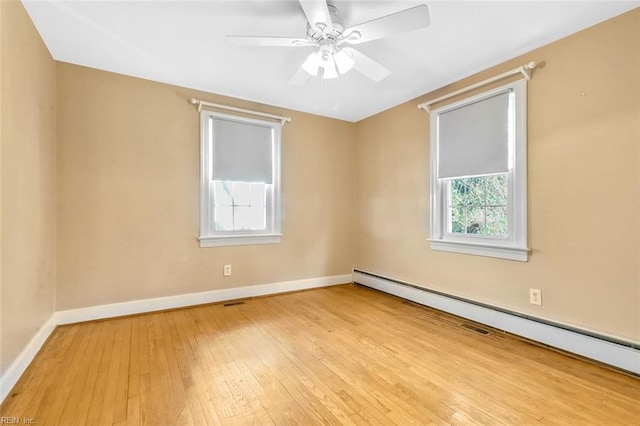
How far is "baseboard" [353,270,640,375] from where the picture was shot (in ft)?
6.35

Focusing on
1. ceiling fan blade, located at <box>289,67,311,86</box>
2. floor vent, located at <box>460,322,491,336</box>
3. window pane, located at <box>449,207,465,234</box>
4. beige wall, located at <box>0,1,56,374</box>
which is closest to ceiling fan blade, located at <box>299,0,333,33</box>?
ceiling fan blade, located at <box>289,67,311,86</box>

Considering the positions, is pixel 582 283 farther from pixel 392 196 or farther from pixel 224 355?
pixel 224 355

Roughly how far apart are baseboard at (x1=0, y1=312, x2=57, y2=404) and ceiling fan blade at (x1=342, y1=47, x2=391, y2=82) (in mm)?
2892

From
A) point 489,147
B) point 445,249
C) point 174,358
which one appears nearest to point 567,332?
point 445,249

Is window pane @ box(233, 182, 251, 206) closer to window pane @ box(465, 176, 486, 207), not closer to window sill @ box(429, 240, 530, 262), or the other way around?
window sill @ box(429, 240, 530, 262)

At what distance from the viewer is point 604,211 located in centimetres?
206

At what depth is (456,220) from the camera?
123 inches

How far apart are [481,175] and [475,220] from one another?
0.46 metres

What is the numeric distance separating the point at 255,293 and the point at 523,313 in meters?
2.73

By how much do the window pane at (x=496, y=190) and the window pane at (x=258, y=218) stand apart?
2494 millimetres

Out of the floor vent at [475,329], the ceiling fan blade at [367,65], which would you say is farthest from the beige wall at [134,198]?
the floor vent at [475,329]

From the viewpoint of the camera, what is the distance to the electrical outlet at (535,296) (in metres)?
2.38

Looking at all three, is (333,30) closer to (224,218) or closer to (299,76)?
(299,76)

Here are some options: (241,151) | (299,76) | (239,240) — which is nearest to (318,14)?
(299,76)
